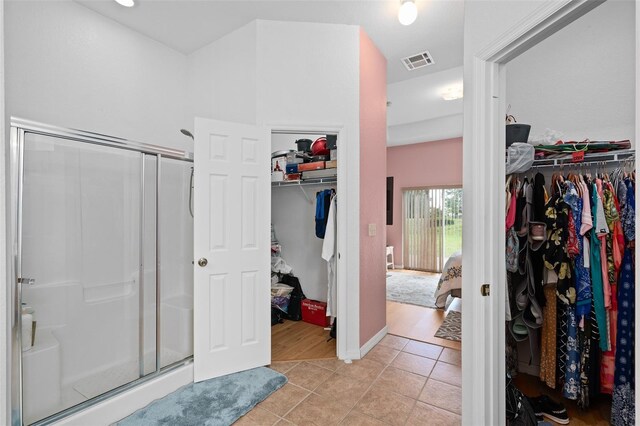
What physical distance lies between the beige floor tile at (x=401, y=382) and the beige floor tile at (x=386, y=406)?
59 mm

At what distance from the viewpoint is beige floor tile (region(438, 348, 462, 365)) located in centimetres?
261

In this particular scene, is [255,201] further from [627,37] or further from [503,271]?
[627,37]

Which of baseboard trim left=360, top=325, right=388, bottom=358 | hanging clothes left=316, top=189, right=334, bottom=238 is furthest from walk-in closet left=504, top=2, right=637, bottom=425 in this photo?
hanging clothes left=316, top=189, right=334, bottom=238

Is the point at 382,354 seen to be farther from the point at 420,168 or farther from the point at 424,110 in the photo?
the point at 420,168

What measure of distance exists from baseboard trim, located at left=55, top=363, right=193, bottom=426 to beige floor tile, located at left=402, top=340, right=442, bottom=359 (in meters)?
1.95

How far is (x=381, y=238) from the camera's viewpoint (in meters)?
3.14

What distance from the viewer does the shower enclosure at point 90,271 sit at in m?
1.77

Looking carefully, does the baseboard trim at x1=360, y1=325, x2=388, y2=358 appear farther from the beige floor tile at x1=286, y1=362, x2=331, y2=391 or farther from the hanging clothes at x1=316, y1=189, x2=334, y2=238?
the hanging clothes at x1=316, y1=189, x2=334, y2=238

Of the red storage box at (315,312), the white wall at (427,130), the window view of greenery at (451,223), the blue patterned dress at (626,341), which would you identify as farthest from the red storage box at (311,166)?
the window view of greenery at (451,223)

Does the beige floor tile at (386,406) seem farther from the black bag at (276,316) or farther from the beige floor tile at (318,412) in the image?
the black bag at (276,316)

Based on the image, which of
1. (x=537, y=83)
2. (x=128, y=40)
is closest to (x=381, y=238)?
(x=537, y=83)

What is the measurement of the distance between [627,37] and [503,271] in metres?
1.99

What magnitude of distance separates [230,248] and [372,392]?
1.52 metres

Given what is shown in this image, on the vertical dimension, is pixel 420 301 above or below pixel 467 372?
below
